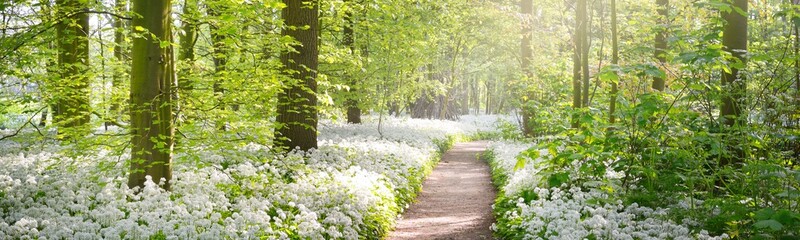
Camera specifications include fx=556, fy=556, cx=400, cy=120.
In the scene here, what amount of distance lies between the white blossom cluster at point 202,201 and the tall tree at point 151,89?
Result: 40cm

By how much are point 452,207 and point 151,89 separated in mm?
6394

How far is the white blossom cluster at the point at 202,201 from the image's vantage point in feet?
20.1

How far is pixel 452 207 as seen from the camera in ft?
37.4

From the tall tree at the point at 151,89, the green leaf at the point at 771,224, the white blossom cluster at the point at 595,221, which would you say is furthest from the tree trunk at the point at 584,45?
the tall tree at the point at 151,89

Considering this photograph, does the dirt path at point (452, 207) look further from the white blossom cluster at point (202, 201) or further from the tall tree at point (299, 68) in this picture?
the tall tree at point (299, 68)

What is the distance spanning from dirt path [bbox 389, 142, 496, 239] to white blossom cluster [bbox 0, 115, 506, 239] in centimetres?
42

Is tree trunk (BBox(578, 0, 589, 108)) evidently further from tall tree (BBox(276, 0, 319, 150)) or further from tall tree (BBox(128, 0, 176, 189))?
→ tall tree (BBox(128, 0, 176, 189))

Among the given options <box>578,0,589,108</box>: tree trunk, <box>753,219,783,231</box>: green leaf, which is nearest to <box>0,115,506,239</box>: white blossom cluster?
<box>578,0,589,108</box>: tree trunk

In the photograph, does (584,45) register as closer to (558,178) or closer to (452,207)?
(558,178)

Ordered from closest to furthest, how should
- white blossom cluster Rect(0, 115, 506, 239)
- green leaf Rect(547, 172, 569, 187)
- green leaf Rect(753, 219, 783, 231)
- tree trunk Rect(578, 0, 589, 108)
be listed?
green leaf Rect(753, 219, 783, 231), white blossom cluster Rect(0, 115, 506, 239), green leaf Rect(547, 172, 569, 187), tree trunk Rect(578, 0, 589, 108)

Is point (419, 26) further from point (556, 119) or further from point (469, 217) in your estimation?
point (469, 217)

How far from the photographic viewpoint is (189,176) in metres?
8.57

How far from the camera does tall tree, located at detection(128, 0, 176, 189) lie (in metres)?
7.05

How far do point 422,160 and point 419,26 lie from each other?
5.45 metres
